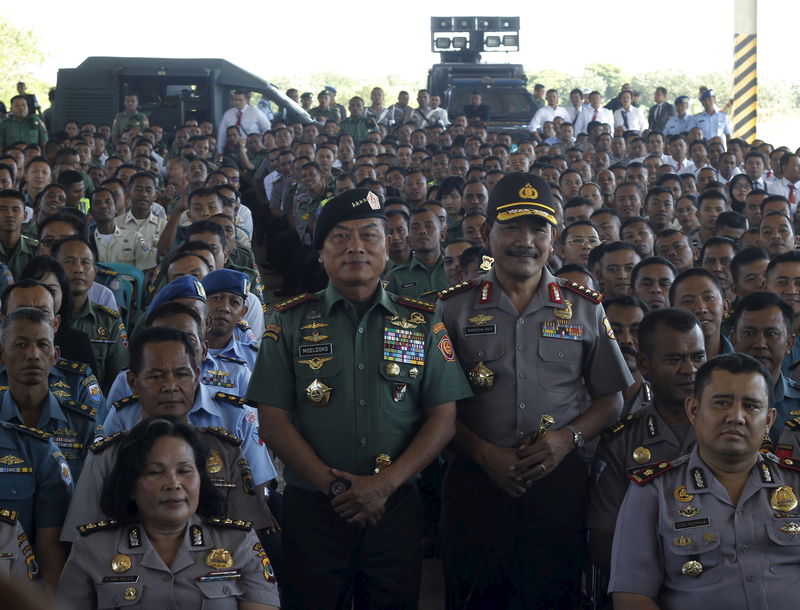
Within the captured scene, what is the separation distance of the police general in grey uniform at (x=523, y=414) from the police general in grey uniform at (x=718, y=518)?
35cm

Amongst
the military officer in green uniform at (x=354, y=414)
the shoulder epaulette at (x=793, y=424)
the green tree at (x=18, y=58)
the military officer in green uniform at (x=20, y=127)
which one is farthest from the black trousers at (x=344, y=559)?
the green tree at (x=18, y=58)

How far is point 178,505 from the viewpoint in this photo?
2564 mm

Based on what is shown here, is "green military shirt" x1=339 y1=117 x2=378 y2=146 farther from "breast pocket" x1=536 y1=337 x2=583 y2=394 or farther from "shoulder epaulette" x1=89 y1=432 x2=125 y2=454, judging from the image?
"shoulder epaulette" x1=89 y1=432 x2=125 y2=454

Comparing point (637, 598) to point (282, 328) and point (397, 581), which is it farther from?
point (282, 328)

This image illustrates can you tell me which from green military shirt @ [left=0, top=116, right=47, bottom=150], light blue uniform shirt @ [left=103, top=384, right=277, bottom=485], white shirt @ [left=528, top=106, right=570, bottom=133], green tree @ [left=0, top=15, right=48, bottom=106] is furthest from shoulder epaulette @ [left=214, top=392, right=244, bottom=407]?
green tree @ [left=0, top=15, right=48, bottom=106]

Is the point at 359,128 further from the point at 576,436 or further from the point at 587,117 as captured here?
the point at 576,436

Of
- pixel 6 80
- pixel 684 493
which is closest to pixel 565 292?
pixel 684 493

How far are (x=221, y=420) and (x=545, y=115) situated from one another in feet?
42.2

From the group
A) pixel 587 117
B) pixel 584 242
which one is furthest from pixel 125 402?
pixel 587 117

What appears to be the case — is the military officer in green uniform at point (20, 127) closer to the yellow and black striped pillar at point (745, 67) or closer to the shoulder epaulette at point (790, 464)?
the yellow and black striped pillar at point (745, 67)

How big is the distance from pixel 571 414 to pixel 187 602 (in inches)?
50.9

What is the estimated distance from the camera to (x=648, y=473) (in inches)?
104

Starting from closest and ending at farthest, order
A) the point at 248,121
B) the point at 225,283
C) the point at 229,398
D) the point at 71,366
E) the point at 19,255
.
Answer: the point at 229,398
the point at 71,366
the point at 225,283
the point at 19,255
the point at 248,121

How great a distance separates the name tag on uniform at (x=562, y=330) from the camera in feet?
9.84
